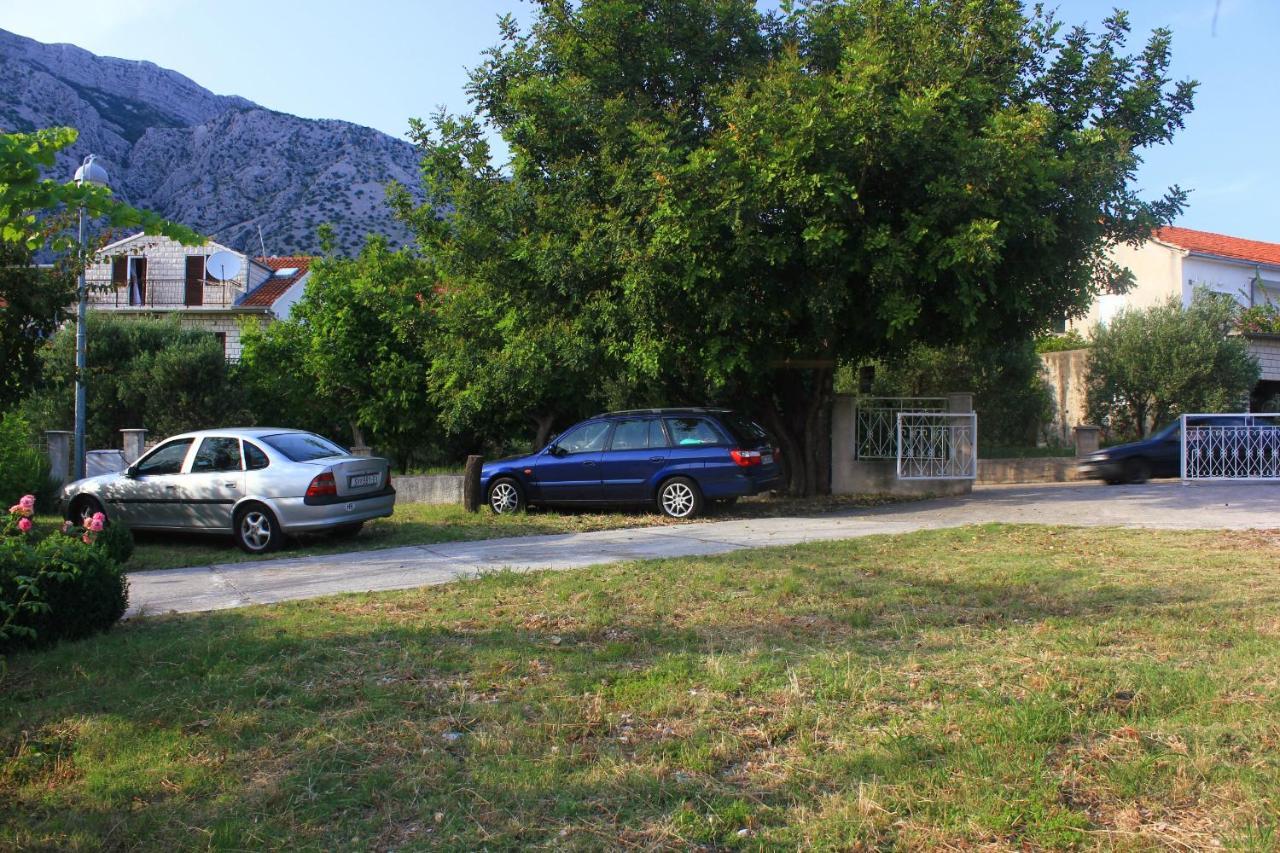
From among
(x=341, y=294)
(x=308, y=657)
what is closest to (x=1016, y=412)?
(x=341, y=294)

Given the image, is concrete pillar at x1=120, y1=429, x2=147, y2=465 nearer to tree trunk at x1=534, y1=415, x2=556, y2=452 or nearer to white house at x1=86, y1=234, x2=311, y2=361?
tree trunk at x1=534, y1=415, x2=556, y2=452

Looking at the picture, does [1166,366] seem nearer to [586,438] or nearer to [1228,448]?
[1228,448]

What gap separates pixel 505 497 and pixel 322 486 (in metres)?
4.14

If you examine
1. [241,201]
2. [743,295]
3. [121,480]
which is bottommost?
[121,480]

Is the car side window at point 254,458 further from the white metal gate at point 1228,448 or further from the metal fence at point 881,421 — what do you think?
the white metal gate at point 1228,448

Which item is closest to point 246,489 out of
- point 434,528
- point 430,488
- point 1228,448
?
point 434,528

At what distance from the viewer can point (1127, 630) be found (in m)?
5.76

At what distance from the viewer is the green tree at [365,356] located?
2269cm

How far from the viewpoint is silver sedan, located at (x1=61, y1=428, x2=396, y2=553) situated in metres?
11.2

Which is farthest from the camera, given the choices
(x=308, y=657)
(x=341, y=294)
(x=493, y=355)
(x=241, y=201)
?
(x=241, y=201)

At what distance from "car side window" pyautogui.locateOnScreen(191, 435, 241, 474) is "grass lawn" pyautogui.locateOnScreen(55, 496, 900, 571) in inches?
38.4

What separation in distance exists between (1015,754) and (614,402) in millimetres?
16206

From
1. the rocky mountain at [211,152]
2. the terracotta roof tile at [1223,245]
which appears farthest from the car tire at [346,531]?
the rocky mountain at [211,152]

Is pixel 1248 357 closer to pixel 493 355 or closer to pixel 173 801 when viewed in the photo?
pixel 493 355
